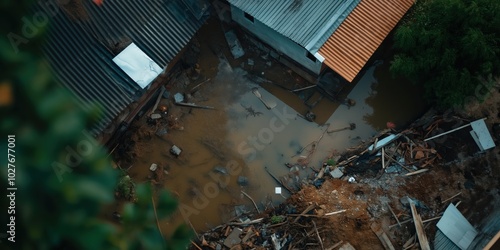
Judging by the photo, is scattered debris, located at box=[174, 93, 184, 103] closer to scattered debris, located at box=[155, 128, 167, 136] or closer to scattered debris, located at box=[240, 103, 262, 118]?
scattered debris, located at box=[155, 128, 167, 136]

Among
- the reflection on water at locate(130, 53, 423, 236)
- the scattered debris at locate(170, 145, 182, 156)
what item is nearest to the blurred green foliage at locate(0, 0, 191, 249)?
the reflection on water at locate(130, 53, 423, 236)

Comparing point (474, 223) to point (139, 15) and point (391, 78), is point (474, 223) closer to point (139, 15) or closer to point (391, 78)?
point (391, 78)

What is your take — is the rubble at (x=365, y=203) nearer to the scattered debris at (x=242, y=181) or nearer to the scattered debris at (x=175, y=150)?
the scattered debris at (x=242, y=181)

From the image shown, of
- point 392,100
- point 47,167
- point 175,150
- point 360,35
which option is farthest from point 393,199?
point 47,167

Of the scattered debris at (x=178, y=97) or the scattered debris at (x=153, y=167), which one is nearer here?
the scattered debris at (x=153, y=167)

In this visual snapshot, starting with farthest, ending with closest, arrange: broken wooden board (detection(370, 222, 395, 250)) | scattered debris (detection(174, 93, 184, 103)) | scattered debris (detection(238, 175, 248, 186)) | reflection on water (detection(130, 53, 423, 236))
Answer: scattered debris (detection(174, 93, 184, 103)) < scattered debris (detection(238, 175, 248, 186)) < reflection on water (detection(130, 53, 423, 236)) < broken wooden board (detection(370, 222, 395, 250))

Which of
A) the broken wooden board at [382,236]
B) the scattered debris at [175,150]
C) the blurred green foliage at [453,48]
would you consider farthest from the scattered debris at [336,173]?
the scattered debris at [175,150]

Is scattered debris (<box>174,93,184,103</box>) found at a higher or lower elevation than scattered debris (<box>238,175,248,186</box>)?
higher
